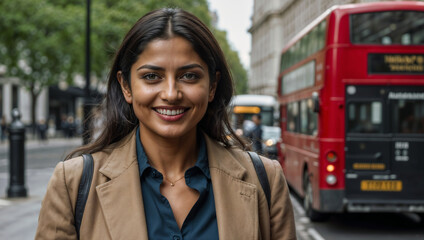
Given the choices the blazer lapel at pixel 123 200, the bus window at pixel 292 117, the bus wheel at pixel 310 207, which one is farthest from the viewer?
the bus window at pixel 292 117

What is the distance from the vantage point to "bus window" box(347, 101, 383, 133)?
322 inches

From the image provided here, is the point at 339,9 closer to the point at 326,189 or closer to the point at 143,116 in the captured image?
the point at 326,189

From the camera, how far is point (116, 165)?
189cm

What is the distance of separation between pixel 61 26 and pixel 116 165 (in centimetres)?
3040

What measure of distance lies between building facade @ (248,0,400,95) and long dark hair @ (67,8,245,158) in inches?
236

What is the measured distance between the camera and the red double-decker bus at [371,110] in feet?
26.5

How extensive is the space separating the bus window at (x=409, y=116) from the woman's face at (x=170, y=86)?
6895 mm

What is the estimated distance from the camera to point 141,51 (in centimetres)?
188

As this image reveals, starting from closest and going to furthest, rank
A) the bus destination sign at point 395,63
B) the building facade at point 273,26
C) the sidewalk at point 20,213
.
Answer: the sidewalk at point 20,213 → the bus destination sign at point 395,63 → the building facade at point 273,26

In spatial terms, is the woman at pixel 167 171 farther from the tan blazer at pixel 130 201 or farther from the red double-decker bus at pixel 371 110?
the red double-decker bus at pixel 371 110

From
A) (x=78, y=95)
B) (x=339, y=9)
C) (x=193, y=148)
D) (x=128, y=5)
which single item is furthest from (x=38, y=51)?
(x=193, y=148)

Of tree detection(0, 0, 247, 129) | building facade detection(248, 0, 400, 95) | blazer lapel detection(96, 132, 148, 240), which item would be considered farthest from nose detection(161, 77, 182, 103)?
tree detection(0, 0, 247, 129)

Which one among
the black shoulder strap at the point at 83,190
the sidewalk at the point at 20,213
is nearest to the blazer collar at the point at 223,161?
the black shoulder strap at the point at 83,190

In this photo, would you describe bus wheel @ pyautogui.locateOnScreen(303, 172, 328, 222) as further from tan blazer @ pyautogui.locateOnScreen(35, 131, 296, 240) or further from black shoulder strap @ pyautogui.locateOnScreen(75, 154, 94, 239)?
black shoulder strap @ pyautogui.locateOnScreen(75, 154, 94, 239)
